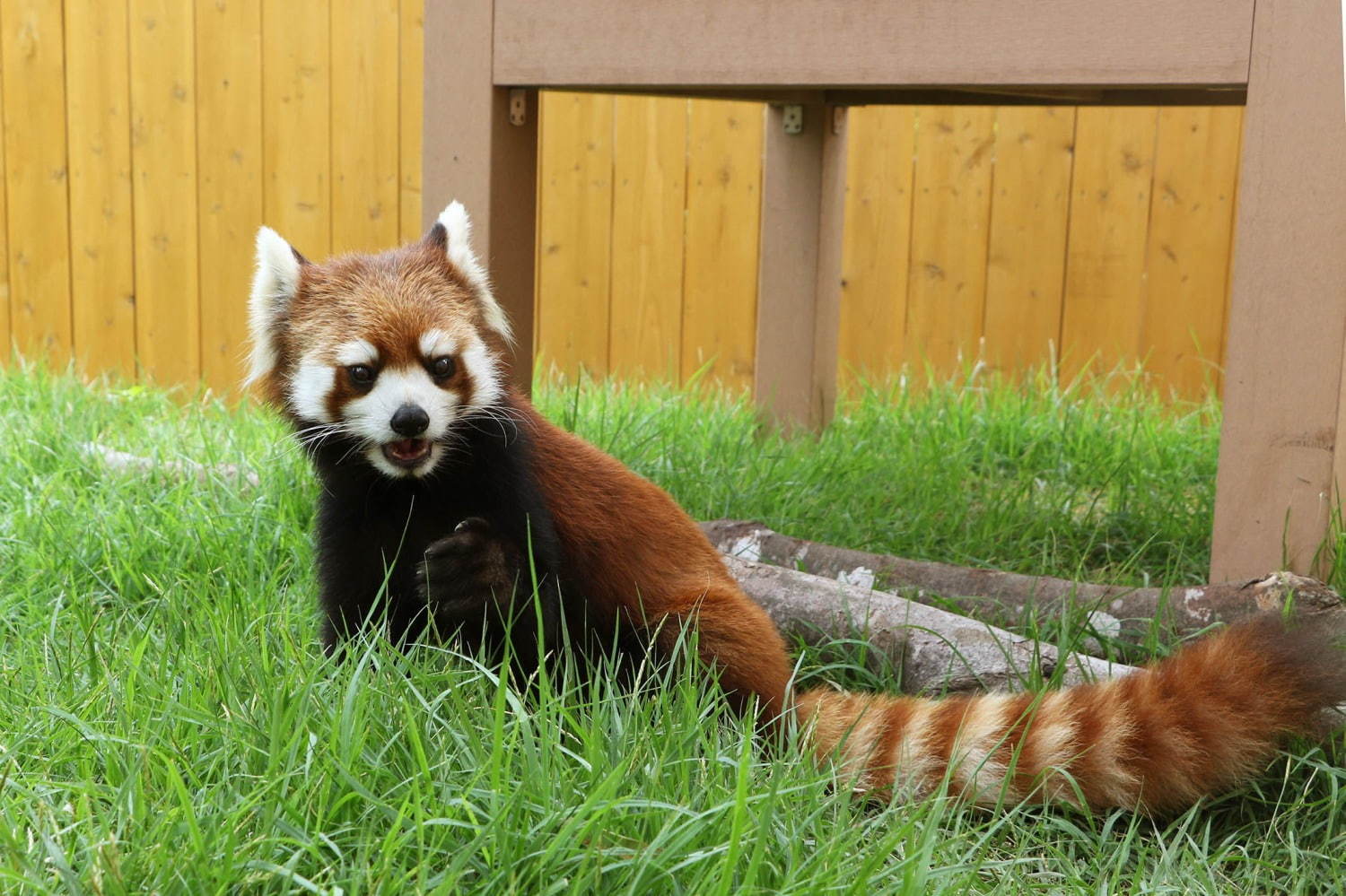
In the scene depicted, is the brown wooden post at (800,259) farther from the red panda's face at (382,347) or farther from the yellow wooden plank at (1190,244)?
the red panda's face at (382,347)

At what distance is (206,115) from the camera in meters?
6.43

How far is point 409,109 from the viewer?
621 centimetres

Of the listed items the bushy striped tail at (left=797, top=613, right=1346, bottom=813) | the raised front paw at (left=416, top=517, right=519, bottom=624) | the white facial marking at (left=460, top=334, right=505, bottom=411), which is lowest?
the bushy striped tail at (left=797, top=613, right=1346, bottom=813)

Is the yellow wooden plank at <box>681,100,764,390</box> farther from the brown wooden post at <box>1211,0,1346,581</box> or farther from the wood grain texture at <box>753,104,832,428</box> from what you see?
the brown wooden post at <box>1211,0,1346,581</box>

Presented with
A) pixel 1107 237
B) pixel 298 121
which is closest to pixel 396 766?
pixel 1107 237

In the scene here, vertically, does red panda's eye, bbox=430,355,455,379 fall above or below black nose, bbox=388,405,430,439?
above

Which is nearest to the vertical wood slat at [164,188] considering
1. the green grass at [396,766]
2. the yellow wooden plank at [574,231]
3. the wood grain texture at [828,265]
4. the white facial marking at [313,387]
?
the yellow wooden plank at [574,231]

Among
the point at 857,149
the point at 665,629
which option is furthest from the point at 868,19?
the point at 857,149

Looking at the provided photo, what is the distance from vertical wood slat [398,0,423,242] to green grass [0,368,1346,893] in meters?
2.93

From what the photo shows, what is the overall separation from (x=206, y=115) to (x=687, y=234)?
2.51 m

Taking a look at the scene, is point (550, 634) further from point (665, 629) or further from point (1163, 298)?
point (1163, 298)

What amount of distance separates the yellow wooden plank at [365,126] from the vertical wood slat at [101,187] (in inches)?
44.4

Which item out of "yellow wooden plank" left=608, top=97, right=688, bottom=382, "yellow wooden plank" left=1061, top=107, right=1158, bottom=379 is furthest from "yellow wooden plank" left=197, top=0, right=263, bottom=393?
"yellow wooden plank" left=1061, top=107, right=1158, bottom=379

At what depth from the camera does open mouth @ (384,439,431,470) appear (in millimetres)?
2270
